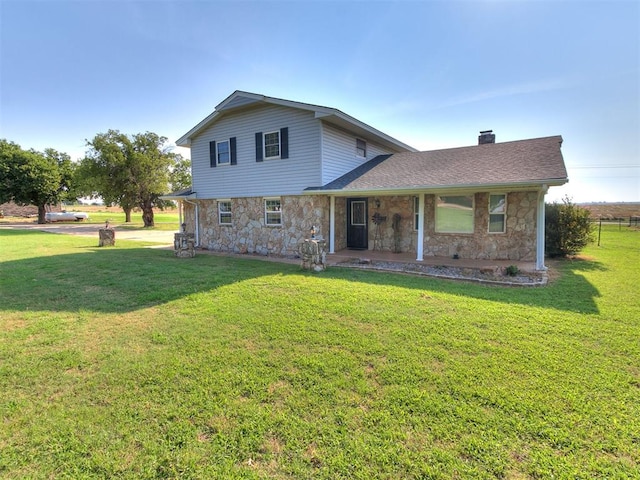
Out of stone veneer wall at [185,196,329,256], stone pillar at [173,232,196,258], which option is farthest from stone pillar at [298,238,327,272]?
stone pillar at [173,232,196,258]

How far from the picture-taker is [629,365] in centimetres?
350

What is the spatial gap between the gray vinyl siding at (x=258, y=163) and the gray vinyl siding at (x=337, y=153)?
0.98 ft

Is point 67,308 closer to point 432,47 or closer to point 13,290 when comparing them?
point 13,290

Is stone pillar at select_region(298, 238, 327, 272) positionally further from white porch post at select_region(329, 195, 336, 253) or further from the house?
white porch post at select_region(329, 195, 336, 253)

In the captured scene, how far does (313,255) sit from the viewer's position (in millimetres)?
8594

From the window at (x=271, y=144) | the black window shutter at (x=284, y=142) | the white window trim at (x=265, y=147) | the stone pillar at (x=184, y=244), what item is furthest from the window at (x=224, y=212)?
the black window shutter at (x=284, y=142)

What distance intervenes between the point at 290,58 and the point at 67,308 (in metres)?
10.8

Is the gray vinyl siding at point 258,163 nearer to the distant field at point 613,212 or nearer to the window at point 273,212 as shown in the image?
the window at point 273,212

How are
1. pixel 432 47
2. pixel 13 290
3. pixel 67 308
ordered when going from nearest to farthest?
pixel 67 308 → pixel 13 290 → pixel 432 47

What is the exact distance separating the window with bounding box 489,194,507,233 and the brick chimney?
4.65 meters

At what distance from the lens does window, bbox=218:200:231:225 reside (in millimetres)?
13692

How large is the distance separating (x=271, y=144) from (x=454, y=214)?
695 cm

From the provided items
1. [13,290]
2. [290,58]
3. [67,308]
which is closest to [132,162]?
[290,58]

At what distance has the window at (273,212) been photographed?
12231mm
